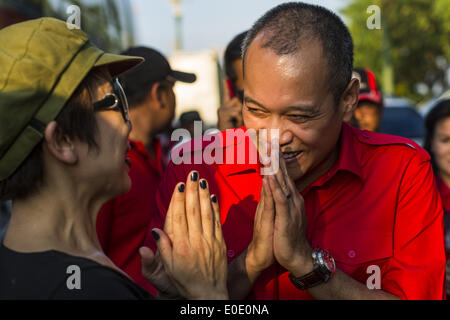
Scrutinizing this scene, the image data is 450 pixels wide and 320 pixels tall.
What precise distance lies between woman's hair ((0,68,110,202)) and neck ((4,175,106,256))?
4 cm

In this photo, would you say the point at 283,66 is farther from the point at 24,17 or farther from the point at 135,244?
the point at 24,17

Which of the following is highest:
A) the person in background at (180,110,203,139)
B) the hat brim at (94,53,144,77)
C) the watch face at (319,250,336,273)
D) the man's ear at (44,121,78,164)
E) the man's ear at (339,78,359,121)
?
the hat brim at (94,53,144,77)

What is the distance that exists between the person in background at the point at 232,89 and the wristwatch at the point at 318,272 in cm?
166

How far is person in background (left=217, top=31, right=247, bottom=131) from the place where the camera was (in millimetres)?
3744

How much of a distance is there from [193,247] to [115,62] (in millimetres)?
707

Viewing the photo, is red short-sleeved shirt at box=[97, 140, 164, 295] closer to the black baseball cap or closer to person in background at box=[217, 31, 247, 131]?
person in background at box=[217, 31, 247, 131]

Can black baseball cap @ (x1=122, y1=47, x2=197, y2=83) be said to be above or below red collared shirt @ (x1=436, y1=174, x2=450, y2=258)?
above

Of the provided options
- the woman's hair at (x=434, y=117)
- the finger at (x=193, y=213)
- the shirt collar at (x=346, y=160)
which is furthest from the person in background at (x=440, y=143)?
the finger at (x=193, y=213)

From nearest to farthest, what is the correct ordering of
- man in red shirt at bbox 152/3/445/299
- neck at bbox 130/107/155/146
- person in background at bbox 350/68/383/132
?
man in red shirt at bbox 152/3/445/299 → neck at bbox 130/107/155/146 → person in background at bbox 350/68/383/132

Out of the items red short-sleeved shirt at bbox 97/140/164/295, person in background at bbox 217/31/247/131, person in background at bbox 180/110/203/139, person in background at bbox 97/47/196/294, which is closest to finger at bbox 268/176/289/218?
person in background at bbox 97/47/196/294

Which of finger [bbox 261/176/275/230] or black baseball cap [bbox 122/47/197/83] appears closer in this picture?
finger [bbox 261/176/275/230]

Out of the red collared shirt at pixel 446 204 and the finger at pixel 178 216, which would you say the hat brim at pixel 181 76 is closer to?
the red collared shirt at pixel 446 204
